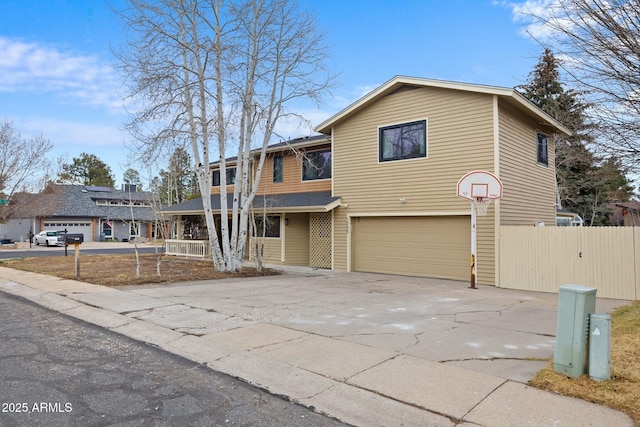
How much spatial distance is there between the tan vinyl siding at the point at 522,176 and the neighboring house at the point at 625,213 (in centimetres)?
2063

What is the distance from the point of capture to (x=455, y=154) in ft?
41.7

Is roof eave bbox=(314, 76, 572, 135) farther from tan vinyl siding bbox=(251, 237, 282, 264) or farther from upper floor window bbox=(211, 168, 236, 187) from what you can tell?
upper floor window bbox=(211, 168, 236, 187)

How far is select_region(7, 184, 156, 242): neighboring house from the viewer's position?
37000 millimetres

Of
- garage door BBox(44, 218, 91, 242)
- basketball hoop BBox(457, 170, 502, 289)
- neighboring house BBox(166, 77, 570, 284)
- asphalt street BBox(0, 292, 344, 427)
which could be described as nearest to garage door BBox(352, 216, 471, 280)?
neighboring house BBox(166, 77, 570, 284)

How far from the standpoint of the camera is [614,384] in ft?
13.1

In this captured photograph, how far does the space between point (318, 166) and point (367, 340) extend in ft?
40.5

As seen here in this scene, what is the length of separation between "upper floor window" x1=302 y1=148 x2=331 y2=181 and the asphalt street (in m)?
12.1

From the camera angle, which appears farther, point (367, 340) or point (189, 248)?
point (189, 248)

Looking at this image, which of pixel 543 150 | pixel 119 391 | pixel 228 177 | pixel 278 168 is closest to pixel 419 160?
pixel 543 150

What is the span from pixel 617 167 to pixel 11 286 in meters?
14.6

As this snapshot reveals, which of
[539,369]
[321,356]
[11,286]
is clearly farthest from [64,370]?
[11,286]

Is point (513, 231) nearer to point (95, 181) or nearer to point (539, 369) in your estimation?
point (539, 369)

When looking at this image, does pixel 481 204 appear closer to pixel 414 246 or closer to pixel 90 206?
pixel 414 246

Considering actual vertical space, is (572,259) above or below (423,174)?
below
